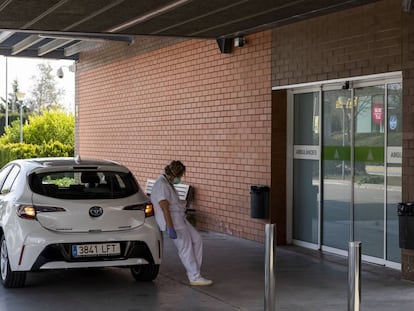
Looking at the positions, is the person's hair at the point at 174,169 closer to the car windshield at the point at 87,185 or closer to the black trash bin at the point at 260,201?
the car windshield at the point at 87,185

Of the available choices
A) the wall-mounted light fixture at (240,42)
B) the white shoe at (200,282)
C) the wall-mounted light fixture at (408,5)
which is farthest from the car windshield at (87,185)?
Answer: the wall-mounted light fixture at (240,42)

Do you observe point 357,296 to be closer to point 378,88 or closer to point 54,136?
point 378,88

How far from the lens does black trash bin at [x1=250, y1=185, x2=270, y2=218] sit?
42.7 feet

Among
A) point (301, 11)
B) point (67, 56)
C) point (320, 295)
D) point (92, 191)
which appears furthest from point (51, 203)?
point (67, 56)

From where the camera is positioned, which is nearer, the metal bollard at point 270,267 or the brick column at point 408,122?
the metal bollard at point 270,267

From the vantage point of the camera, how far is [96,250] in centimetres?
→ 895

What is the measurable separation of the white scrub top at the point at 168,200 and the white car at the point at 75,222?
0.09 m

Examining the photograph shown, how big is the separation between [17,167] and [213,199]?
5737mm

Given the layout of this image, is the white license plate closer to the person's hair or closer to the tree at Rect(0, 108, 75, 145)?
the person's hair

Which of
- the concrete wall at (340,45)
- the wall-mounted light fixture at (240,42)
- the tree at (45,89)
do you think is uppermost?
the tree at (45,89)

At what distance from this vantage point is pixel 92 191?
9.38m

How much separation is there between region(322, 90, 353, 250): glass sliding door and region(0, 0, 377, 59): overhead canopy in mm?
1402

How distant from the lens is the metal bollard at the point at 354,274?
20.7 feet

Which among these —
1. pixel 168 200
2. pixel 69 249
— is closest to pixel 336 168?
pixel 168 200
